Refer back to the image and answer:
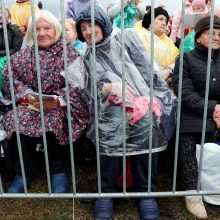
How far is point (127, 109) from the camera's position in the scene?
259 cm

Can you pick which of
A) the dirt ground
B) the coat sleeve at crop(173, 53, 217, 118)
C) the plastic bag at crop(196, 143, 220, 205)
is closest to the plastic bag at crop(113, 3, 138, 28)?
the coat sleeve at crop(173, 53, 217, 118)

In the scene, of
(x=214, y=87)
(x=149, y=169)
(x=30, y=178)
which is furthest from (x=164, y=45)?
(x=30, y=178)

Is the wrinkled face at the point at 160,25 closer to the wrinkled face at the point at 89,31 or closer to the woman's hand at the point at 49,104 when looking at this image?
the wrinkled face at the point at 89,31

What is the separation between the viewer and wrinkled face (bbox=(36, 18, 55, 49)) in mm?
3094

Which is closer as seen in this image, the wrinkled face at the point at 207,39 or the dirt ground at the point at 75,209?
the dirt ground at the point at 75,209

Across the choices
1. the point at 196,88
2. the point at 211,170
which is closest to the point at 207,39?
the point at 196,88

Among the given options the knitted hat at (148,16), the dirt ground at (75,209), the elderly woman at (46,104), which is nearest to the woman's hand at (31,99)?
the elderly woman at (46,104)

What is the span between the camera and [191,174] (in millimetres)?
2846

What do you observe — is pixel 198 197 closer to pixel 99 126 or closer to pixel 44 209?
pixel 99 126

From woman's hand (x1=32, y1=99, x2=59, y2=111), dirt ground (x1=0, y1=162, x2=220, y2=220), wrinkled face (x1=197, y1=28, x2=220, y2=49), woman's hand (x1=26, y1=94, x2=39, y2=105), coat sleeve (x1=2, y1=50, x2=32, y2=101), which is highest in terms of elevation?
wrinkled face (x1=197, y1=28, x2=220, y2=49)

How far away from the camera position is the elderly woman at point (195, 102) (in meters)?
2.82

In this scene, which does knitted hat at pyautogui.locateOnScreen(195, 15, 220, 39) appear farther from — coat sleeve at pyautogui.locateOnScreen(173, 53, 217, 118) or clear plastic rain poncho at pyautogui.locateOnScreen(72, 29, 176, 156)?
clear plastic rain poncho at pyautogui.locateOnScreen(72, 29, 176, 156)

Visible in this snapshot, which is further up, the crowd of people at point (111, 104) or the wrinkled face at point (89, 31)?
the wrinkled face at point (89, 31)

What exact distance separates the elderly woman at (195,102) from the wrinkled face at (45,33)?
3.47 ft
